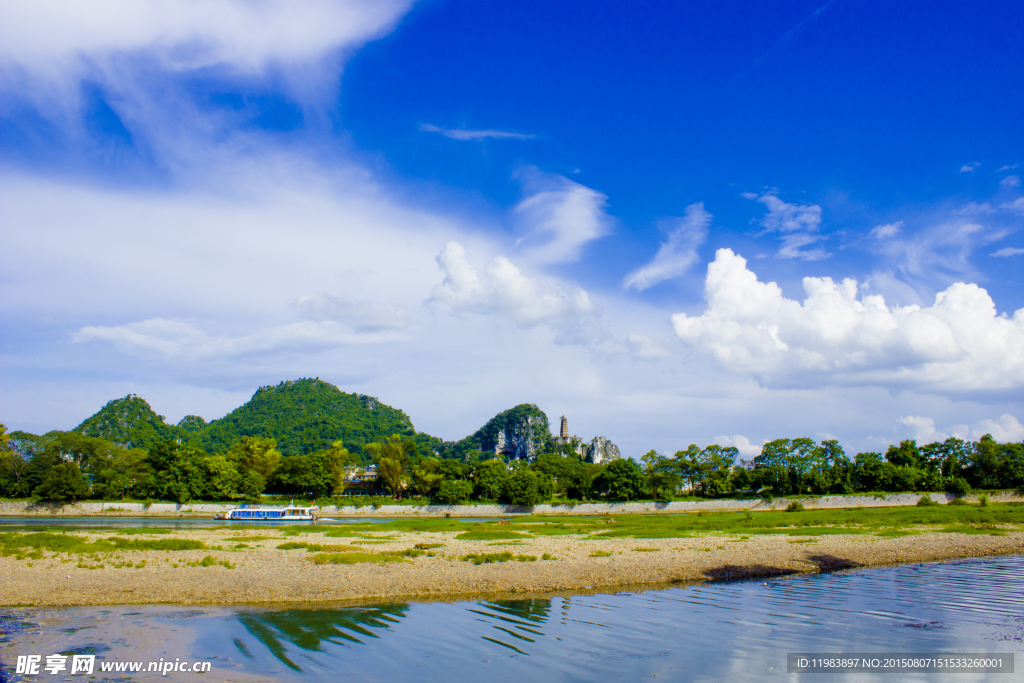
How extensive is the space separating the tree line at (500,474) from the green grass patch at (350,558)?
7034cm

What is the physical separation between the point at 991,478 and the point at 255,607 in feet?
458

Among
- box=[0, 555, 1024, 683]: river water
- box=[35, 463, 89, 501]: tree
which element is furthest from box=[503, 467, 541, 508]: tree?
box=[0, 555, 1024, 683]: river water

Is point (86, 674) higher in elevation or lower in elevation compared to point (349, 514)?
higher

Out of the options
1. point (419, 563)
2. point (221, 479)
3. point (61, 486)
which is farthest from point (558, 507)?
point (61, 486)

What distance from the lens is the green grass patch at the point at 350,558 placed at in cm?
3631

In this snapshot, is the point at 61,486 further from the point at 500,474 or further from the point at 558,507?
the point at 558,507

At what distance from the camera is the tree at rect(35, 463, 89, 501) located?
97.4 meters

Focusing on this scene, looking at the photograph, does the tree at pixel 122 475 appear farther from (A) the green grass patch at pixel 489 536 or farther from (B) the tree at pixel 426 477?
(A) the green grass patch at pixel 489 536

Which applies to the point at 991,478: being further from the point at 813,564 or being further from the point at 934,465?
the point at 813,564

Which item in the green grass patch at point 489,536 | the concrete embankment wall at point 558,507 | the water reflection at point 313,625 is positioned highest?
the water reflection at point 313,625

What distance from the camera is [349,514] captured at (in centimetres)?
10725

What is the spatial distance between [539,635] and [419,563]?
15.8 m

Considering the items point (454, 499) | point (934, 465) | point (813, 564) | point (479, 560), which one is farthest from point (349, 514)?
point (934, 465)

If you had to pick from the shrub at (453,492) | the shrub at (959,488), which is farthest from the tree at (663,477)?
the shrub at (959,488)
